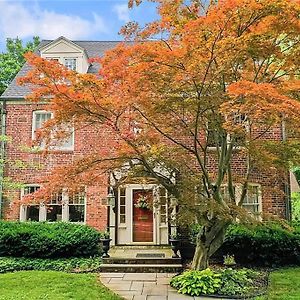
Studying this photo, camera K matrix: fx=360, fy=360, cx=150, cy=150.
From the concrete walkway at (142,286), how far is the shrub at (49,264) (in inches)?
37.4

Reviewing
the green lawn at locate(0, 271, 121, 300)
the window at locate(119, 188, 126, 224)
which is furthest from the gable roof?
the green lawn at locate(0, 271, 121, 300)

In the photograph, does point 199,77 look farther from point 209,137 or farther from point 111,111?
point 209,137

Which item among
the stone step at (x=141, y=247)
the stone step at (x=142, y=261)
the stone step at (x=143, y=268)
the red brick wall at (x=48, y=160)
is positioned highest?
the red brick wall at (x=48, y=160)

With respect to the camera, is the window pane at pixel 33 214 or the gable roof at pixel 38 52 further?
the gable roof at pixel 38 52

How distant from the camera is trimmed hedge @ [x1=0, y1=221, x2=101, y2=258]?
10898 millimetres

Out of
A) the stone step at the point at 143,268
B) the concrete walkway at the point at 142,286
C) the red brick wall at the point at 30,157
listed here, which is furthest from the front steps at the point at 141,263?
the red brick wall at the point at 30,157

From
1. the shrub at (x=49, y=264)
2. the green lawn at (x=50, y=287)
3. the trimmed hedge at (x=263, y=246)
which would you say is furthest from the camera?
the trimmed hedge at (x=263, y=246)

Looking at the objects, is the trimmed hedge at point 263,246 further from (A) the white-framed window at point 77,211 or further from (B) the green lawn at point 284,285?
(A) the white-framed window at point 77,211

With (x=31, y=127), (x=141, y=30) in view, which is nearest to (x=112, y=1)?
(x=141, y=30)

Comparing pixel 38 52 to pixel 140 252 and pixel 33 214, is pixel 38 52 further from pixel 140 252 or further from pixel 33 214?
pixel 140 252

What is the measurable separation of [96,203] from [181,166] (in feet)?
19.8

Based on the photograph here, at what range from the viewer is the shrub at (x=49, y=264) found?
1014cm

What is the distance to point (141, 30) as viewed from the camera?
756cm

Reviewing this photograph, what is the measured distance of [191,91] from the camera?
6.88 meters
